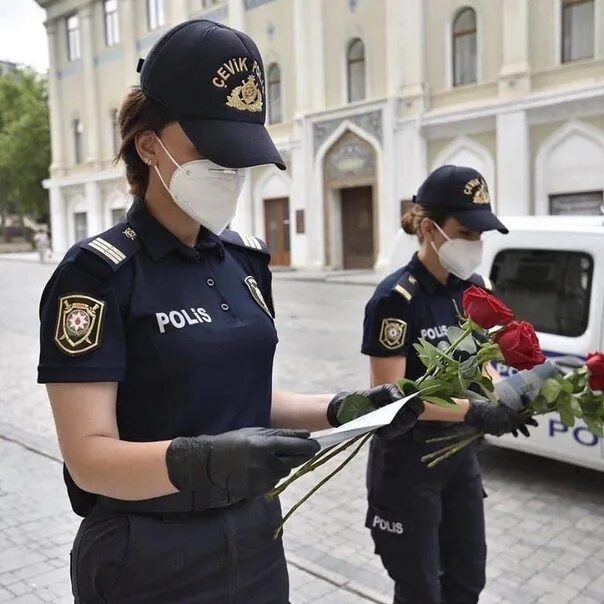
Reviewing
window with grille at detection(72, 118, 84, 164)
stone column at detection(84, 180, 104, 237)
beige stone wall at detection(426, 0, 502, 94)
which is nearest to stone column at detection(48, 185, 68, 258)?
window with grille at detection(72, 118, 84, 164)

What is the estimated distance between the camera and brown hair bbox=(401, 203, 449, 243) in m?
2.86

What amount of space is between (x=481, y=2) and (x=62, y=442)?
19.6 meters

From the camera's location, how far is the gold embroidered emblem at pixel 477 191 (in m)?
2.82

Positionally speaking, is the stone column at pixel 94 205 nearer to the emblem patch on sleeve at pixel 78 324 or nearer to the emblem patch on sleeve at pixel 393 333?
the emblem patch on sleeve at pixel 393 333

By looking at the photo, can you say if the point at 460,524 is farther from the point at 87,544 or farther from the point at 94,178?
the point at 94,178

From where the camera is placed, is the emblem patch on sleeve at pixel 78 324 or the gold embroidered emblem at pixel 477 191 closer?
the emblem patch on sleeve at pixel 78 324

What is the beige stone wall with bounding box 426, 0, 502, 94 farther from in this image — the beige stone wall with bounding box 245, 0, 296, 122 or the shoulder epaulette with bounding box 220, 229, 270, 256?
Result: the shoulder epaulette with bounding box 220, 229, 270, 256

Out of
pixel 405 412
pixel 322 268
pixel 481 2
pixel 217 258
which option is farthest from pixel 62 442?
pixel 322 268

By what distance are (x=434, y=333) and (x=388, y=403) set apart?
0.94 metres

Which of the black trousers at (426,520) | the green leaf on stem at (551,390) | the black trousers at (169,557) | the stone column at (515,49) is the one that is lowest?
the black trousers at (426,520)

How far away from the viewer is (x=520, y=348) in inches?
64.6

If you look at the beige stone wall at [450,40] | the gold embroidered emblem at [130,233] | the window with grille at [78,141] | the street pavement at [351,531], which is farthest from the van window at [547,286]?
the window with grille at [78,141]

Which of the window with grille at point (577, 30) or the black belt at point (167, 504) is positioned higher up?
the window with grille at point (577, 30)

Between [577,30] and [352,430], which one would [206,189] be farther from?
[577,30]
